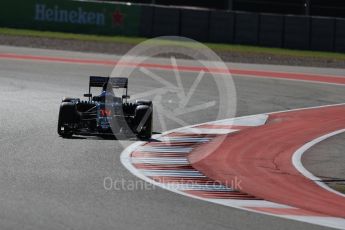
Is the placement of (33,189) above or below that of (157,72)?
below

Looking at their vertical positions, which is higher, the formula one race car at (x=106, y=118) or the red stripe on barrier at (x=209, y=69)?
the red stripe on barrier at (x=209, y=69)

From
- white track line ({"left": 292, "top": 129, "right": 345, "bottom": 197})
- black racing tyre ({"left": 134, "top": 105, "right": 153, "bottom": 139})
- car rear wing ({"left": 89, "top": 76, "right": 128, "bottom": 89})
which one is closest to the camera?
white track line ({"left": 292, "top": 129, "right": 345, "bottom": 197})

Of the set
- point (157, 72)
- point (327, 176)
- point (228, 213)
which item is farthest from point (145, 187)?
point (157, 72)

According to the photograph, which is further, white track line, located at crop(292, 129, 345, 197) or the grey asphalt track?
white track line, located at crop(292, 129, 345, 197)

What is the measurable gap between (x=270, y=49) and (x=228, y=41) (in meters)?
1.93

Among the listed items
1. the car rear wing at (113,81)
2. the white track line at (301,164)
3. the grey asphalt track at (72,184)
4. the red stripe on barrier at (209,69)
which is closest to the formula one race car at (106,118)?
the car rear wing at (113,81)

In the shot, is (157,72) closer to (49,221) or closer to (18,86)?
(18,86)

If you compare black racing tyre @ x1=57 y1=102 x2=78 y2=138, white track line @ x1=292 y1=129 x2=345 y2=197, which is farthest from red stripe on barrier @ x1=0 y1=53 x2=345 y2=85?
black racing tyre @ x1=57 y1=102 x2=78 y2=138

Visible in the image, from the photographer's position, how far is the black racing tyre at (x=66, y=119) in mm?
14469

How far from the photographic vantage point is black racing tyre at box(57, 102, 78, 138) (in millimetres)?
14469

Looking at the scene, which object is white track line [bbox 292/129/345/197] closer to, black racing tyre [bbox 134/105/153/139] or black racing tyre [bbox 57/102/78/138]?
black racing tyre [bbox 134/105/153/139]

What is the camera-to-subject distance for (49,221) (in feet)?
28.8

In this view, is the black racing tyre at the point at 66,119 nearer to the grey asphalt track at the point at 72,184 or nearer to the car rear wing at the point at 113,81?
the grey asphalt track at the point at 72,184

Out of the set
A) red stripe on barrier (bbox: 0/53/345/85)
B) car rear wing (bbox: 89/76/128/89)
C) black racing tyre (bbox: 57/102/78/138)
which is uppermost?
red stripe on barrier (bbox: 0/53/345/85)
